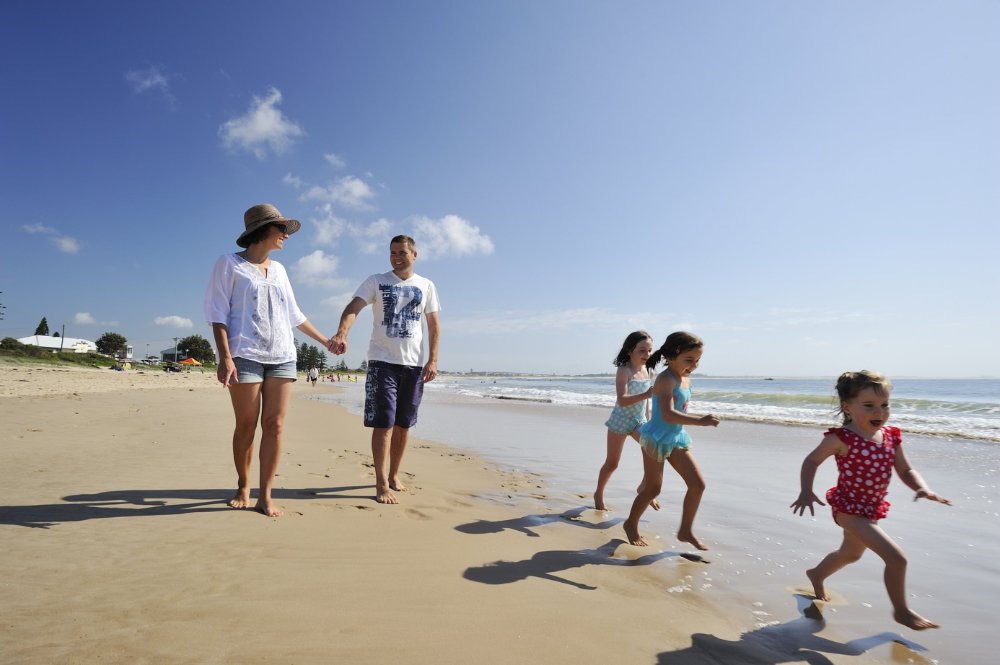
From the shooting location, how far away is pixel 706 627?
2.18 meters

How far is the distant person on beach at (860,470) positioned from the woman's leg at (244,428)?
11.2 feet

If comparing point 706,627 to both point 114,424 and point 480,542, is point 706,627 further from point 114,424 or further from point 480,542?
point 114,424

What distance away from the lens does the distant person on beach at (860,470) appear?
7.87 ft

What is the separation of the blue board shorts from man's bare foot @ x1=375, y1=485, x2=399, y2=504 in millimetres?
525

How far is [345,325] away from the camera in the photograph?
413 centimetres

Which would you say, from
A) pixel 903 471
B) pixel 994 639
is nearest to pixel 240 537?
pixel 903 471

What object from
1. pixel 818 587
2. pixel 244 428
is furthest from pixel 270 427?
pixel 818 587

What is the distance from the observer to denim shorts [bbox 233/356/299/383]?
11.0 feet

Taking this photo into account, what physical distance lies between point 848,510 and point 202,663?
2.89 metres

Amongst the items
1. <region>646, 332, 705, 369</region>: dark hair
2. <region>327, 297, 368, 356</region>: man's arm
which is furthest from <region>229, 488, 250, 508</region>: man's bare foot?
<region>646, 332, 705, 369</region>: dark hair

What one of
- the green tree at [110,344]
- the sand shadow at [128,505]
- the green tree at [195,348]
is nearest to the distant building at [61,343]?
the green tree at [110,344]

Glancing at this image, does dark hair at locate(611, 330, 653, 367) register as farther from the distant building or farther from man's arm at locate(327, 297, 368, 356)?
the distant building

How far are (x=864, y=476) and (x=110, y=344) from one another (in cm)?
11766

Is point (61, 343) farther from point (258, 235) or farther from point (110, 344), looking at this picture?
point (258, 235)
